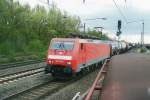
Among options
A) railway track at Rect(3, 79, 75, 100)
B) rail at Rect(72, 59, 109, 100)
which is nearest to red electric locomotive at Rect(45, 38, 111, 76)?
railway track at Rect(3, 79, 75, 100)

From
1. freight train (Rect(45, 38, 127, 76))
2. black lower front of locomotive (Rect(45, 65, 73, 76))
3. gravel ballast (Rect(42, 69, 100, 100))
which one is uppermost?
freight train (Rect(45, 38, 127, 76))

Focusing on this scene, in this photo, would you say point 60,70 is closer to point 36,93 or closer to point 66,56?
point 66,56

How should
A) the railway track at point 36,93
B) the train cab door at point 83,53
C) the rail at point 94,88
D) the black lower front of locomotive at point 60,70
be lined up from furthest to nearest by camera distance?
the train cab door at point 83,53 → the black lower front of locomotive at point 60,70 → the railway track at point 36,93 → the rail at point 94,88

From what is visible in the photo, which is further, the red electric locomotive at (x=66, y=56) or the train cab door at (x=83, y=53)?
the train cab door at (x=83, y=53)

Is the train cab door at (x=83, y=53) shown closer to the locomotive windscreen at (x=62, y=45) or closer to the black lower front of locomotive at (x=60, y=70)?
the locomotive windscreen at (x=62, y=45)

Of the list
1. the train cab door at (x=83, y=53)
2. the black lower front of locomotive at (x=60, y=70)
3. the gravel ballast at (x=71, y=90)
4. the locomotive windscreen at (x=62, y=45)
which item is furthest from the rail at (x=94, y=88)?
the train cab door at (x=83, y=53)

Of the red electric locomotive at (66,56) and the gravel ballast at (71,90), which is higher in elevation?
the red electric locomotive at (66,56)

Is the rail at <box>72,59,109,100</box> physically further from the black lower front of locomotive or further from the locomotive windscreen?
the locomotive windscreen

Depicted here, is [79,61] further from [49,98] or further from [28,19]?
[28,19]

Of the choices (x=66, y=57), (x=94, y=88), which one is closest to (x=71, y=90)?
(x=66, y=57)

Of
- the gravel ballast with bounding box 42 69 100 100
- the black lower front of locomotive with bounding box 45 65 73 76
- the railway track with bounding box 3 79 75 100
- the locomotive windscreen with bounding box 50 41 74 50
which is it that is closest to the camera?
the railway track with bounding box 3 79 75 100

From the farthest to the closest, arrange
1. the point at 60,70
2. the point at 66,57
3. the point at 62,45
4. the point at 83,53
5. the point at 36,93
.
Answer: the point at 83,53
the point at 62,45
the point at 60,70
the point at 66,57
the point at 36,93

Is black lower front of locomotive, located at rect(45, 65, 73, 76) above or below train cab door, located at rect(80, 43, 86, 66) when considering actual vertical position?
below

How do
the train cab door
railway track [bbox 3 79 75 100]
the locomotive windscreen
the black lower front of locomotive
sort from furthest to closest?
the train cab door, the locomotive windscreen, the black lower front of locomotive, railway track [bbox 3 79 75 100]
